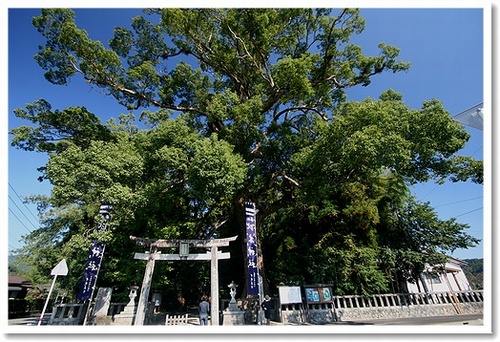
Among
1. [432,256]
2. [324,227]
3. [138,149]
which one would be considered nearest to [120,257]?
[138,149]

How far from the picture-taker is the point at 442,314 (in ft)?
32.3

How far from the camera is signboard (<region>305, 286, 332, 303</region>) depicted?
864cm

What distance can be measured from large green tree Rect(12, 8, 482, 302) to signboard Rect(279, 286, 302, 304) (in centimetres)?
199

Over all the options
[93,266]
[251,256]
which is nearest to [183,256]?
[251,256]

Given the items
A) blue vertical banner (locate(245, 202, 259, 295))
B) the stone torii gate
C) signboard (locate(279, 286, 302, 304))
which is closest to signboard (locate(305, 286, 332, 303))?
signboard (locate(279, 286, 302, 304))

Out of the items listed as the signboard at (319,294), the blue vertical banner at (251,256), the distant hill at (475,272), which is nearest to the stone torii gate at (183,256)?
the blue vertical banner at (251,256)

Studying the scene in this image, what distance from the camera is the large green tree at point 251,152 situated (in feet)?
25.1

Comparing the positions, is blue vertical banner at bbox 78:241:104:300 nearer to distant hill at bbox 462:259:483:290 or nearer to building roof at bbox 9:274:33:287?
building roof at bbox 9:274:33:287

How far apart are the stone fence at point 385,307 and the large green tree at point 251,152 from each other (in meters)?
0.52

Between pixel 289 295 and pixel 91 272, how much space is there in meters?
6.13

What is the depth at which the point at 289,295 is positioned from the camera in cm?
818

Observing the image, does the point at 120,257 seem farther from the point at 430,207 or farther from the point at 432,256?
the point at 430,207

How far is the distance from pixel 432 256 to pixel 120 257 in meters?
12.6

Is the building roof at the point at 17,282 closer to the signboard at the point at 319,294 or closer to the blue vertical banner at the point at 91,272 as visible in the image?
the blue vertical banner at the point at 91,272
